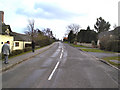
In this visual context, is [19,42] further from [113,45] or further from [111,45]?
[111,45]

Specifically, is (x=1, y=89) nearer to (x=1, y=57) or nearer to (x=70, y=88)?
(x=70, y=88)

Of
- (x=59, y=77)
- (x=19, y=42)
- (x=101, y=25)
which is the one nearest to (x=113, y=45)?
(x=19, y=42)

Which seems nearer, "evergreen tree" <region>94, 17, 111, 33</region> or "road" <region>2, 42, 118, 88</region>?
"road" <region>2, 42, 118, 88</region>

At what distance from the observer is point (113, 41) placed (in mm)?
29516

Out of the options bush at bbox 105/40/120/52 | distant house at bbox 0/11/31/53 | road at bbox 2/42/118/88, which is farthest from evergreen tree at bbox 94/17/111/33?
road at bbox 2/42/118/88

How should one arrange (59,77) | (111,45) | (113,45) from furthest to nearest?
(111,45) → (113,45) → (59,77)

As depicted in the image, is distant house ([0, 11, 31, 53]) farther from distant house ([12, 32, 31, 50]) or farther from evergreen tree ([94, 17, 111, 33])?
evergreen tree ([94, 17, 111, 33])

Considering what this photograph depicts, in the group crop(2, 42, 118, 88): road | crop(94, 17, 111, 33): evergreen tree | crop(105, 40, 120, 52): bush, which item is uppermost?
crop(94, 17, 111, 33): evergreen tree

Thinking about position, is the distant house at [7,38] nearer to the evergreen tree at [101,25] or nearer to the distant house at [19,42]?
the distant house at [19,42]

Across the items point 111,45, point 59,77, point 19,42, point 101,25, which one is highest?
point 101,25

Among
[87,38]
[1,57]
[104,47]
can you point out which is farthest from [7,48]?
[87,38]

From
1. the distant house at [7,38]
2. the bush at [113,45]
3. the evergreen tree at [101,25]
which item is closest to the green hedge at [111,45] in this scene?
A: the bush at [113,45]

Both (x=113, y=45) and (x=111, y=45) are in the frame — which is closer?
(x=113, y=45)

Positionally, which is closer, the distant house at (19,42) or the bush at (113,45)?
the distant house at (19,42)
